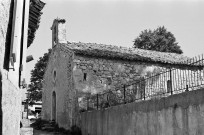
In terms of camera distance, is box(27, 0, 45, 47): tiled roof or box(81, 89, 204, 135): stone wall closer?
box(81, 89, 204, 135): stone wall

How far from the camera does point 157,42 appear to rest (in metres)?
33.6

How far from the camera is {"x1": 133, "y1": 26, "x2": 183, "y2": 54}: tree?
3331 centimetres

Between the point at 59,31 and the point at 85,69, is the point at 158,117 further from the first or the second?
the point at 59,31

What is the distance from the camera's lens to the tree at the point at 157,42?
33312mm

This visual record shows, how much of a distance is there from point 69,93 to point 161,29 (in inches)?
922

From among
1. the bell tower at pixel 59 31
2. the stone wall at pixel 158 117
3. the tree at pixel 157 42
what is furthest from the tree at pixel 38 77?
the stone wall at pixel 158 117

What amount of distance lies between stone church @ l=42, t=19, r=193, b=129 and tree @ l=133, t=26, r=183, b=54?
16.3m

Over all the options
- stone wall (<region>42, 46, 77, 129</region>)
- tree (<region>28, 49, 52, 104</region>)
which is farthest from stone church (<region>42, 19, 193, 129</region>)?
tree (<region>28, 49, 52, 104</region>)

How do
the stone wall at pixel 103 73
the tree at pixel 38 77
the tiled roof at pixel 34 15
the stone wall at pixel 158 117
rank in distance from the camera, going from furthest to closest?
the tree at pixel 38 77, the stone wall at pixel 103 73, the tiled roof at pixel 34 15, the stone wall at pixel 158 117

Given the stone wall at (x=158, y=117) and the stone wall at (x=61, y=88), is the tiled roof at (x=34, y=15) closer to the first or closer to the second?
the stone wall at (x=158, y=117)

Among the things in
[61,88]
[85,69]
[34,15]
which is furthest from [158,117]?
[61,88]

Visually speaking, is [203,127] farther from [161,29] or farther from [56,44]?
[161,29]

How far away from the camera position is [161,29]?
35.7 metres

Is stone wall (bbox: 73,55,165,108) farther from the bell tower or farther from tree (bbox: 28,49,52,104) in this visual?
tree (bbox: 28,49,52,104)
